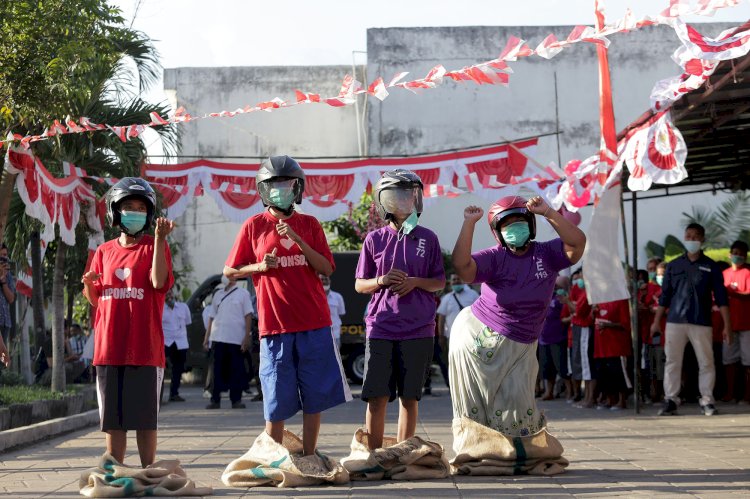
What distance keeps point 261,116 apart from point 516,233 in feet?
89.7

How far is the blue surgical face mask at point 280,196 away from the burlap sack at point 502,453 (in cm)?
186

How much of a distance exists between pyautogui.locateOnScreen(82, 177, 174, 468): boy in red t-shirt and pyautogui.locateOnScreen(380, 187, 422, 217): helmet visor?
1537mm

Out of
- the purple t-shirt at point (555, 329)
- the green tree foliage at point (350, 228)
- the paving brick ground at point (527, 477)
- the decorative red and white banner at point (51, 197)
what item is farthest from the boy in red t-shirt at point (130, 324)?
the green tree foliage at point (350, 228)

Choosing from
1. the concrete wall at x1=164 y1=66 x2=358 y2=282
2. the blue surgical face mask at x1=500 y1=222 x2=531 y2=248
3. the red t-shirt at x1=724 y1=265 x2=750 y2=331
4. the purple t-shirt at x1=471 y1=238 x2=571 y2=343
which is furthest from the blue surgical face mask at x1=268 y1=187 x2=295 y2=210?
the concrete wall at x1=164 y1=66 x2=358 y2=282

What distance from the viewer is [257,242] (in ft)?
25.2

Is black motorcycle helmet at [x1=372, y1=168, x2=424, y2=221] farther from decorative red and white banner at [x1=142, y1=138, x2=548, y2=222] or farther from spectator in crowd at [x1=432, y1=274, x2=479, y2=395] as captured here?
decorative red and white banner at [x1=142, y1=138, x2=548, y2=222]

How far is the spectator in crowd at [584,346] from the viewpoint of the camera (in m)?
14.9

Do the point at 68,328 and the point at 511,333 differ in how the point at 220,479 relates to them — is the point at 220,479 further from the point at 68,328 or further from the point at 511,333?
the point at 68,328

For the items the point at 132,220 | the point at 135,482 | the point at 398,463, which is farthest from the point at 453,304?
the point at 135,482

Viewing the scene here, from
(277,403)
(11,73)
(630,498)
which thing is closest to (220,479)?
(277,403)

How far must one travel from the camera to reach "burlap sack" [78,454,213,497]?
22.8 feet

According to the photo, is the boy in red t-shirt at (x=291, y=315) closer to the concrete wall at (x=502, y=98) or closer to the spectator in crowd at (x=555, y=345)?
the spectator in crowd at (x=555, y=345)

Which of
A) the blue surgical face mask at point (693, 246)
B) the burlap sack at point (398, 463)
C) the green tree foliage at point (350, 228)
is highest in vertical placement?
the green tree foliage at point (350, 228)

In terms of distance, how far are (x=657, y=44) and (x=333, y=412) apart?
21.5 meters
